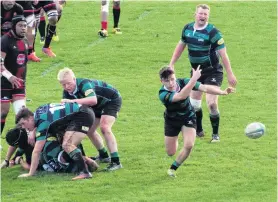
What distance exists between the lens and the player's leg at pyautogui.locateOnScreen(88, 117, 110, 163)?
50.7 feet

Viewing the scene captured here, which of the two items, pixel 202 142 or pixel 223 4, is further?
pixel 223 4

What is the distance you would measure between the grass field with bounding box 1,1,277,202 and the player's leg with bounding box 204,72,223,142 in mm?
243

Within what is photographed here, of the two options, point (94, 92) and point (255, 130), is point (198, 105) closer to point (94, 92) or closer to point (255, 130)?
point (255, 130)

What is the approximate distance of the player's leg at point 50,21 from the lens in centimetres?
2195

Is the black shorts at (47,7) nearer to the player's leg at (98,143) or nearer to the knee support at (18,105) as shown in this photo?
the knee support at (18,105)

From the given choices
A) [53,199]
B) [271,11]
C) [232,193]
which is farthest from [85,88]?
[271,11]

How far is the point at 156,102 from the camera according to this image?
19.8m

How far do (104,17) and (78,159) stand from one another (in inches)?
392

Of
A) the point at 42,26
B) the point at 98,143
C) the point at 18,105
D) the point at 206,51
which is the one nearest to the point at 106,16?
the point at 42,26

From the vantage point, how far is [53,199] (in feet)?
45.2

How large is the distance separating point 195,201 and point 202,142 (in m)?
3.22

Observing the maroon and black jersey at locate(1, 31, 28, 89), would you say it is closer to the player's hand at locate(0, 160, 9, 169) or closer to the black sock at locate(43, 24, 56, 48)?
the player's hand at locate(0, 160, 9, 169)

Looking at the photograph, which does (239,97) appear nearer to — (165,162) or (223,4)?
(165,162)

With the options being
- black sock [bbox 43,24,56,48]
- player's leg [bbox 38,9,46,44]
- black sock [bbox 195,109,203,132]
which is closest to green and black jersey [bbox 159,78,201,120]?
black sock [bbox 195,109,203,132]
